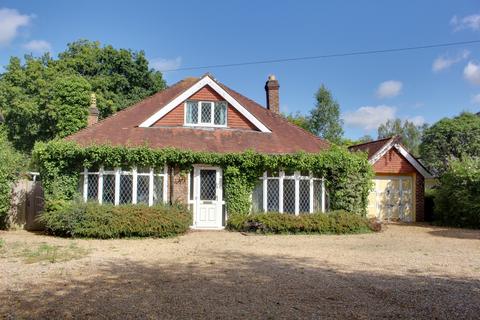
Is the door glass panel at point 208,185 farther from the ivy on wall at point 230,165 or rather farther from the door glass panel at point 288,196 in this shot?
the door glass panel at point 288,196

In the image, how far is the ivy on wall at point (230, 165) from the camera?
15367mm

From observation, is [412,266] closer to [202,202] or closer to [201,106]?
[202,202]

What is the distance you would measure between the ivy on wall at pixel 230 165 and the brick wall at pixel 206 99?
9.03ft

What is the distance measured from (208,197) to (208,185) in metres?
0.46

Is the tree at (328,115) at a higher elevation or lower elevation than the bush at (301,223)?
higher

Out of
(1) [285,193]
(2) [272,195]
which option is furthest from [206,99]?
(1) [285,193]

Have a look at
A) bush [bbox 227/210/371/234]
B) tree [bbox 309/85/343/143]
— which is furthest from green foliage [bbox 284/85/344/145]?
bush [bbox 227/210/371/234]

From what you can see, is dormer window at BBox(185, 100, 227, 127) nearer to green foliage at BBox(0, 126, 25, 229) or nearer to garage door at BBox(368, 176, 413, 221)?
green foliage at BBox(0, 126, 25, 229)

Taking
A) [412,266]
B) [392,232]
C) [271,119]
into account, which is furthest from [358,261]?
[271,119]

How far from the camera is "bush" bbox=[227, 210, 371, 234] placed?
15.3 m

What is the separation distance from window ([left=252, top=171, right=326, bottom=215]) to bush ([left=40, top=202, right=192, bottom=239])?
3.88m

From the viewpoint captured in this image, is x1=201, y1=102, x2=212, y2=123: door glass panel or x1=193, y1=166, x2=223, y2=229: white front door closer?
x1=193, y1=166, x2=223, y2=229: white front door

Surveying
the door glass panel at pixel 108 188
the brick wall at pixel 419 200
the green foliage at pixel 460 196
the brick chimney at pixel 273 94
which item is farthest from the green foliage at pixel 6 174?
the brick wall at pixel 419 200

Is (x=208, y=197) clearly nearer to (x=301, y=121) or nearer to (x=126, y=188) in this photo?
(x=126, y=188)
